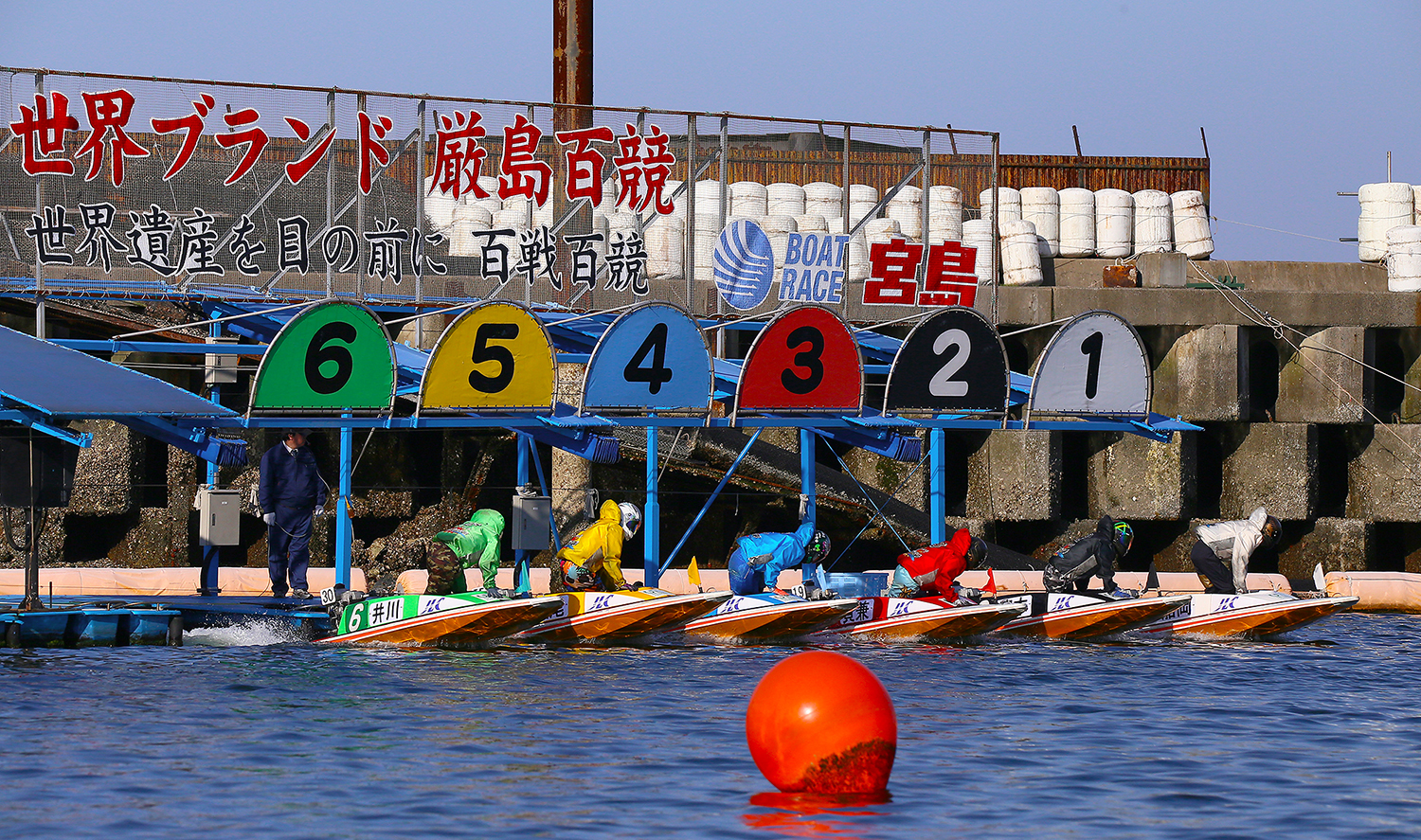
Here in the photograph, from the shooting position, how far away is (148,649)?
18.0 m

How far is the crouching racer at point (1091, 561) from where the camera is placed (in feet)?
66.6

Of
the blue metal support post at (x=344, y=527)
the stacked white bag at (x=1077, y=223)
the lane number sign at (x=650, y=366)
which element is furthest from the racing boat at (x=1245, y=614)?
the stacked white bag at (x=1077, y=223)

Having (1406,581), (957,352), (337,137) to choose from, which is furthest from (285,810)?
(1406,581)

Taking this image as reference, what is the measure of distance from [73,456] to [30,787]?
6693 mm

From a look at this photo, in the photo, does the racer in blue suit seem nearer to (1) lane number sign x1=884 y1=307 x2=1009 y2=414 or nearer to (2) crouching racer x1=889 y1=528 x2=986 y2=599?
(2) crouching racer x1=889 y1=528 x2=986 y2=599

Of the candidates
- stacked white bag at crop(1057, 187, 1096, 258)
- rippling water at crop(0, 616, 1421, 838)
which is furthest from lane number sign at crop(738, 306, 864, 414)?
stacked white bag at crop(1057, 187, 1096, 258)

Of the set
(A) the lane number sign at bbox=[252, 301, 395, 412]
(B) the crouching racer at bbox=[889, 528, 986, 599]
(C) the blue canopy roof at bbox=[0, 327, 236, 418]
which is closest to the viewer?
(C) the blue canopy roof at bbox=[0, 327, 236, 418]

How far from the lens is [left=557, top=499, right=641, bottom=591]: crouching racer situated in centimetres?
1955

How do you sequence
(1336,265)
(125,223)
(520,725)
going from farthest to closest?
(1336,265) < (125,223) < (520,725)

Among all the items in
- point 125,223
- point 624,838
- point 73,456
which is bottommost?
point 624,838

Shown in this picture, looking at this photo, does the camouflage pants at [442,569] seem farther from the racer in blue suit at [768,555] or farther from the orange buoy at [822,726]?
the orange buoy at [822,726]

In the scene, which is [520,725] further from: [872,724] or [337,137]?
[337,137]

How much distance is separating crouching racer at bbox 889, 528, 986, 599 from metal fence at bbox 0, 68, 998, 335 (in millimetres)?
4904

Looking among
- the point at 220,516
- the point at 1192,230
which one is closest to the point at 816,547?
the point at 220,516
